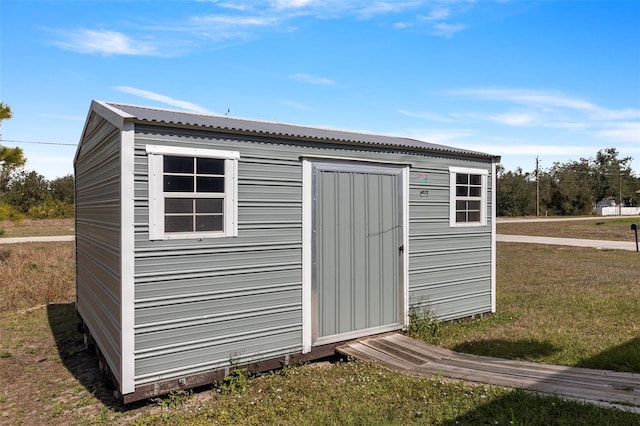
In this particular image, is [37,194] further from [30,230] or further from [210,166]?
[210,166]

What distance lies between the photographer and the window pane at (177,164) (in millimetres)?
4520

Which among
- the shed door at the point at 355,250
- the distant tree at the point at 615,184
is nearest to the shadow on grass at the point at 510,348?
the shed door at the point at 355,250

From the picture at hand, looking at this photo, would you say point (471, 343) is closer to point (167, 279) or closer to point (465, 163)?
point (465, 163)

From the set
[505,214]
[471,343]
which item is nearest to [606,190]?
[505,214]

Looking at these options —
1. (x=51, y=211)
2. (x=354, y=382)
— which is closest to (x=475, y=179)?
(x=354, y=382)

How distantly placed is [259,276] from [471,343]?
10.7ft

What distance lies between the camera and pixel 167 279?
449 centimetres

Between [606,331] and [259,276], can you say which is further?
[606,331]

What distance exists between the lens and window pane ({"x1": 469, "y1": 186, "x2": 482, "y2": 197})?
7.32 meters

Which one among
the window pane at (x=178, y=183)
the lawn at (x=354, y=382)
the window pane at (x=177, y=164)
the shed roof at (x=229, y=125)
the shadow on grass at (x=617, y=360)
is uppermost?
the shed roof at (x=229, y=125)

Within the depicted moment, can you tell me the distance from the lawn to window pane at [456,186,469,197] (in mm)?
2186

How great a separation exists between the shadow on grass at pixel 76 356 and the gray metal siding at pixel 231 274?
35.0 inches

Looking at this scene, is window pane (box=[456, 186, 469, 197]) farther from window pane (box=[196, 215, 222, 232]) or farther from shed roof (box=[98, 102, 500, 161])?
window pane (box=[196, 215, 222, 232])

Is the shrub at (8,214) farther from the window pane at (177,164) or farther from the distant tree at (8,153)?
the window pane at (177,164)
